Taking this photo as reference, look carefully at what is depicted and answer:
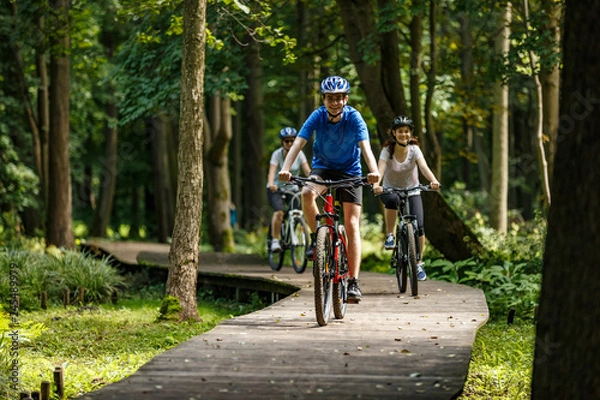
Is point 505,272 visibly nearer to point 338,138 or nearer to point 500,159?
point 338,138

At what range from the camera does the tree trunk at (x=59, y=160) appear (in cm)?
1861

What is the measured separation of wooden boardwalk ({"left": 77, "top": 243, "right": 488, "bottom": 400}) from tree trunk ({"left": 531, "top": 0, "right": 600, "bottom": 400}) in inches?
26.4

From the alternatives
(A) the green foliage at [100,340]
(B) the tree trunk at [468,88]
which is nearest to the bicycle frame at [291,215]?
(A) the green foliage at [100,340]

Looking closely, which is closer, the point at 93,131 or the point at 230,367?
the point at 230,367

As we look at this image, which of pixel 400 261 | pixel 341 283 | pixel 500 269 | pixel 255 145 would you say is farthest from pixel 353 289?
pixel 255 145

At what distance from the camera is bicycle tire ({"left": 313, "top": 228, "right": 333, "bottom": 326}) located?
768cm

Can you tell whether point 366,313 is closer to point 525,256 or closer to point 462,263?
point 462,263

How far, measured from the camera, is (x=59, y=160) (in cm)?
1877

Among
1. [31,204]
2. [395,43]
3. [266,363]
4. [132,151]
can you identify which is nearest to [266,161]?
[31,204]

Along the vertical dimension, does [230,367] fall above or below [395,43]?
below

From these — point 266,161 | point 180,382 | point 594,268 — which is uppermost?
point 266,161

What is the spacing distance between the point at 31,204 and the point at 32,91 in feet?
14.6

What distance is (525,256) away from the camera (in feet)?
49.3

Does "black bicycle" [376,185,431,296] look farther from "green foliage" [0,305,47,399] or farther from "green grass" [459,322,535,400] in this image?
"green foliage" [0,305,47,399]
